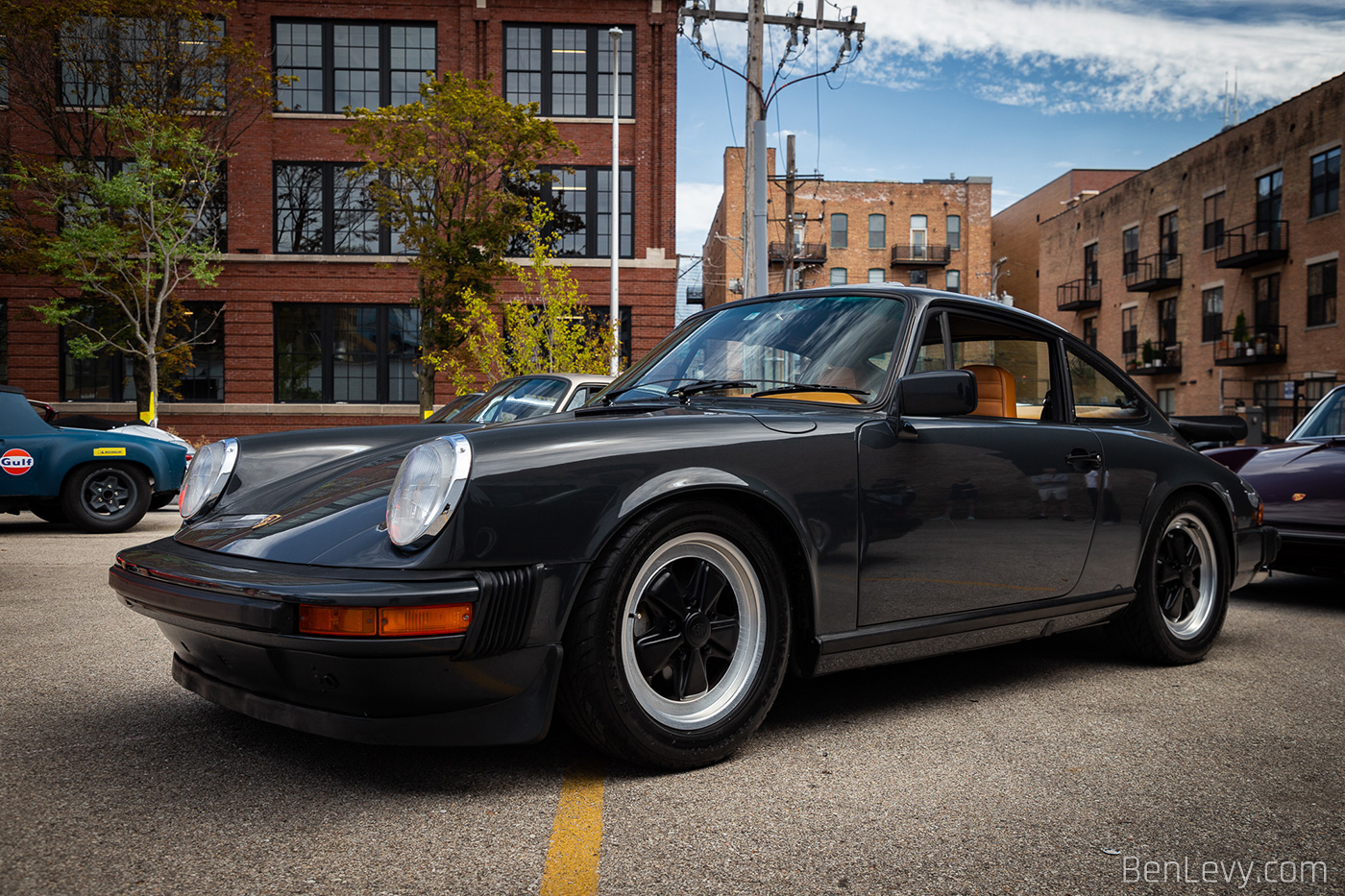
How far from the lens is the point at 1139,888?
223cm

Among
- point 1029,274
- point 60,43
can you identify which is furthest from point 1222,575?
point 1029,274

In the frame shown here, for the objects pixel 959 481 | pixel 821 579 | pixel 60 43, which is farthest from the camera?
pixel 60 43

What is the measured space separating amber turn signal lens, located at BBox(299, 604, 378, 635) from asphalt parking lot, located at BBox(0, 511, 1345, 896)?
18.9 inches

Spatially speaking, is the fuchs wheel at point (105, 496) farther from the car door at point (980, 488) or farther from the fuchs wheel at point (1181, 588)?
the fuchs wheel at point (1181, 588)

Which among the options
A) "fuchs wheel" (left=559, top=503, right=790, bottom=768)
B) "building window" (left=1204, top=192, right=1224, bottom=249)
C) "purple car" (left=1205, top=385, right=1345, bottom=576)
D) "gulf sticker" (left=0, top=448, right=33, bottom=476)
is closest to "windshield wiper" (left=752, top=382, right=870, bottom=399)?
"fuchs wheel" (left=559, top=503, right=790, bottom=768)

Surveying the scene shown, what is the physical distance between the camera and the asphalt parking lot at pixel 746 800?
2.26 meters

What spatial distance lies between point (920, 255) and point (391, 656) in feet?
188

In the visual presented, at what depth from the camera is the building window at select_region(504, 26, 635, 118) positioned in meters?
27.4

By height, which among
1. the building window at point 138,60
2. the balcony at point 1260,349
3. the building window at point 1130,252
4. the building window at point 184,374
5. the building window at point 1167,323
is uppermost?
the building window at point 138,60

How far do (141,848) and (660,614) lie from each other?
4.57ft

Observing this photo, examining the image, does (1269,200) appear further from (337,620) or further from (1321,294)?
(337,620)

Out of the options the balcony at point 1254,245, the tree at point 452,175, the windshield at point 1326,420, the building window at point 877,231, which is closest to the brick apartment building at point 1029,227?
the building window at point 877,231

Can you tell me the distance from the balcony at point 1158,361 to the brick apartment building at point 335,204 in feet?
68.7

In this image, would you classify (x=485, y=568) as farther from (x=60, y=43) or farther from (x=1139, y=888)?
(x=60, y=43)
